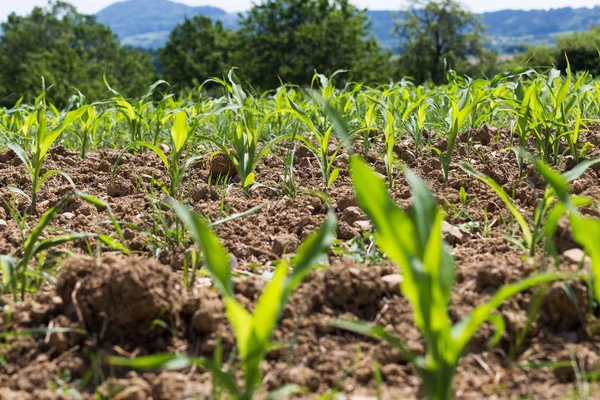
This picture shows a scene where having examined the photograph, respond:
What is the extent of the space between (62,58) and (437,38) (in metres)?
25.5

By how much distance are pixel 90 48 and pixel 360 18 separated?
856 inches

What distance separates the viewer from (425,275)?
94 cm

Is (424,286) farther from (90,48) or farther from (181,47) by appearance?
(90,48)

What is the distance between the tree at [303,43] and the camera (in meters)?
26.9

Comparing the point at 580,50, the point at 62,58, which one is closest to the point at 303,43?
the point at 62,58

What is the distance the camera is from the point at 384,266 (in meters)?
1.64

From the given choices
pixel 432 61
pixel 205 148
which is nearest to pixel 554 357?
pixel 205 148

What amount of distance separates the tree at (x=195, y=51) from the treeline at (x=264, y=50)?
0.06 m

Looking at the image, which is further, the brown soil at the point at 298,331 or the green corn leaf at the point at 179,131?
the green corn leaf at the point at 179,131

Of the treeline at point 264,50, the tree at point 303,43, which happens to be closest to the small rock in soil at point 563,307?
the treeline at point 264,50

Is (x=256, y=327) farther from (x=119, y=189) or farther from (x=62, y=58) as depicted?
(x=62, y=58)

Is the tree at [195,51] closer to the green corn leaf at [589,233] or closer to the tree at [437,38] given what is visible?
the tree at [437,38]

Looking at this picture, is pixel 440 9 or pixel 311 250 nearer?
pixel 311 250

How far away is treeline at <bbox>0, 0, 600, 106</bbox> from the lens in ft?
89.3
